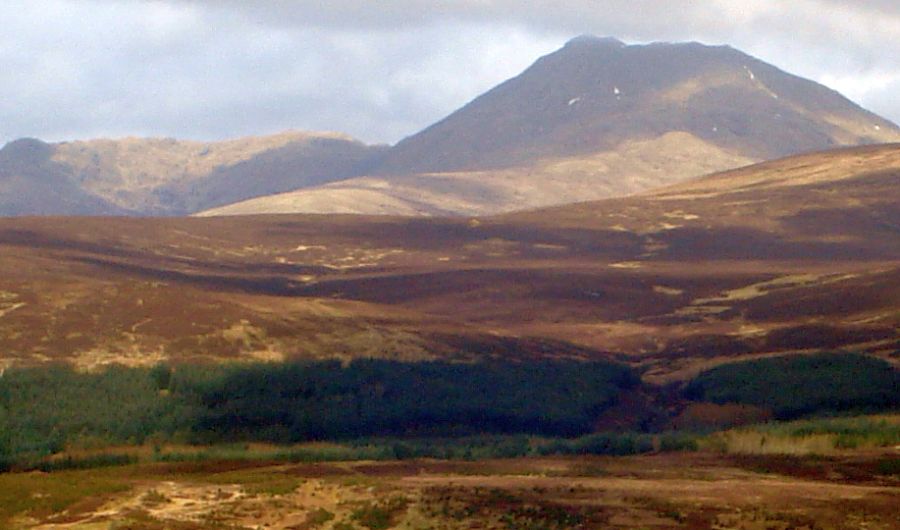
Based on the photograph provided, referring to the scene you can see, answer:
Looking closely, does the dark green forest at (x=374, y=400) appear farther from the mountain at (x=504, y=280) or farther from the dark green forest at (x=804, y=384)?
the mountain at (x=504, y=280)

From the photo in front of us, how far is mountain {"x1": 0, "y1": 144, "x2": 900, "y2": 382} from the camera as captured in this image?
63031mm

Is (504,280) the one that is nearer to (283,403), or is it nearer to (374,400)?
(374,400)

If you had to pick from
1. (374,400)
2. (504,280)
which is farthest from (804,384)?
(504,280)

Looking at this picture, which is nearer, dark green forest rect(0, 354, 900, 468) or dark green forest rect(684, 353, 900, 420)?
dark green forest rect(0, 354, 900, 468)

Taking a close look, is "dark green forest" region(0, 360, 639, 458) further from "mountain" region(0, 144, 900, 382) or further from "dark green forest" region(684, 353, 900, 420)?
"mountain" region(0, 144, 900, 382)

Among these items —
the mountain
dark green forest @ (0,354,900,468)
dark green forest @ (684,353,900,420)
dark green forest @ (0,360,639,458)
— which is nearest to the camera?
dark green forest @ (0,354,900,468)

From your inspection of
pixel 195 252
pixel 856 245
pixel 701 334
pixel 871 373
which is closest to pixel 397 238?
pixel 195 252

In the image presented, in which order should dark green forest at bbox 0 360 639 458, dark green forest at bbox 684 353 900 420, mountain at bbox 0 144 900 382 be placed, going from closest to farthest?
dark green forest at bbox 0 360 639 458 → dark green forest at bbox 684 353 900 420 → mountain at bbox 0 144 900 382

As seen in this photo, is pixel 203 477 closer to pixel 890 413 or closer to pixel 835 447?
pixel 835 447

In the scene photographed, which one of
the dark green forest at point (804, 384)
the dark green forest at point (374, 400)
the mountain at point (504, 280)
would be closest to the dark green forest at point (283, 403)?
the dark green forest at point (374, 400)

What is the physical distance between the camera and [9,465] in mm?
37719

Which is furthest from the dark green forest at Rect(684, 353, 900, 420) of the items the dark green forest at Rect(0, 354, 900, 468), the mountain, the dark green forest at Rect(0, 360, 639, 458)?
the dark green forest at Rect(0, 360, 639, 458)

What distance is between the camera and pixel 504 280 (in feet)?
335

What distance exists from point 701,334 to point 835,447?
38.0 metres
